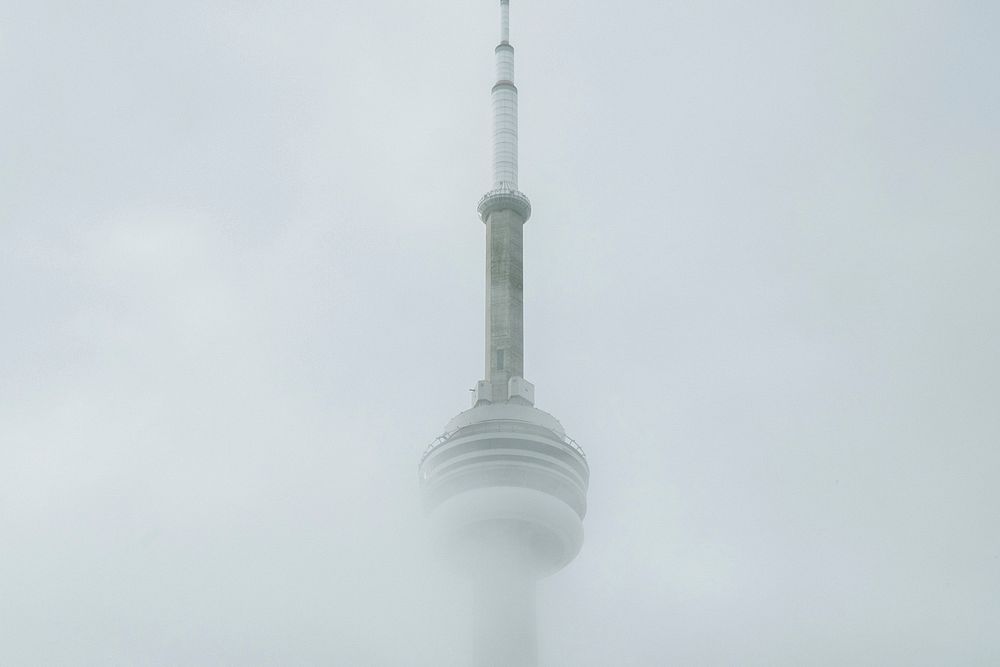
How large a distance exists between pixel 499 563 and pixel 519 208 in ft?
120

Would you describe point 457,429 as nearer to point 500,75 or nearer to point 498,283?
point 498,283

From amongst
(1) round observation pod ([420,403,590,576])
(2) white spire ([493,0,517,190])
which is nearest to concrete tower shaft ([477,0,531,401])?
(2) white spire ([493,0,517,190])

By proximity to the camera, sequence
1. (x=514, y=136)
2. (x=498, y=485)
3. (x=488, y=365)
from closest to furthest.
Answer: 1. (x=498, y=485)
2. (x=488, y=365)
3. (x=514, y=136)

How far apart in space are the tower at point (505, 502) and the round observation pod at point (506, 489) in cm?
9

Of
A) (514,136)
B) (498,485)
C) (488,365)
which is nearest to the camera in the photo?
(498,485)

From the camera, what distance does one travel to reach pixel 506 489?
14150 cm

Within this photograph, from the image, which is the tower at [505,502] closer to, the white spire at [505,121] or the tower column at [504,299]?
the tower column at [504,299]

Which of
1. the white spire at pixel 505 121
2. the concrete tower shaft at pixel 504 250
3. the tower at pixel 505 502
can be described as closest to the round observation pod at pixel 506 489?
the tower at pixel 505 502

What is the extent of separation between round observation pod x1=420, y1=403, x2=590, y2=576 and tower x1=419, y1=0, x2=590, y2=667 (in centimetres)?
9

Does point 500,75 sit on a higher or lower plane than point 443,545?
higher

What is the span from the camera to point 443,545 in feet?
481

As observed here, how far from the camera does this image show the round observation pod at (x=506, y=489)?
142 metres

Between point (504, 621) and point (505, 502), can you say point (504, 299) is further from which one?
point (504, 621)

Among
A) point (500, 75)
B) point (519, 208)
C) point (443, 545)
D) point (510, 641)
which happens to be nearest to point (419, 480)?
point (443, 545)
